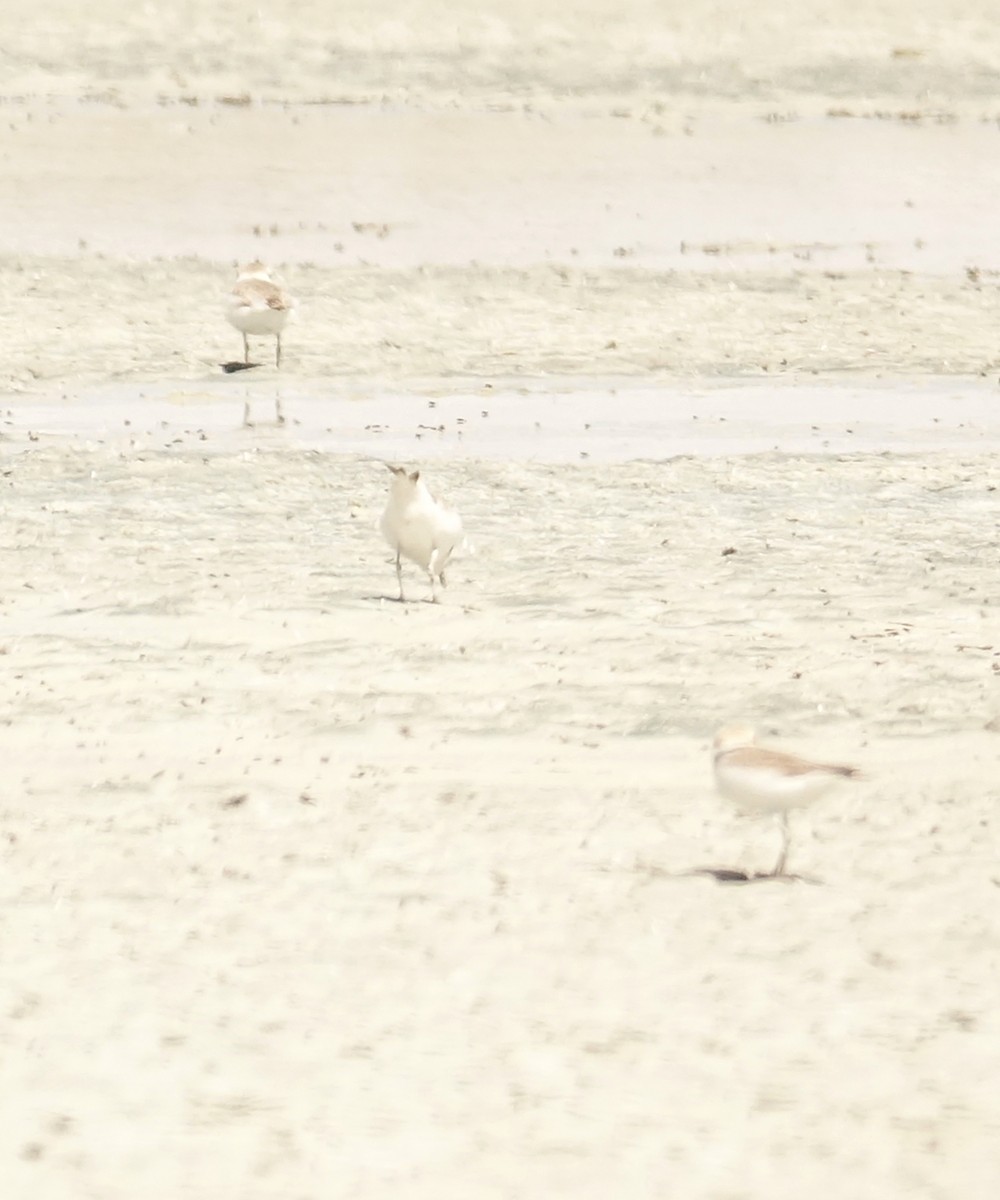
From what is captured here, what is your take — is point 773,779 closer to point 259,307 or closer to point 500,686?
point 500,686

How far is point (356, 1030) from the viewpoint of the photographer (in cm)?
598

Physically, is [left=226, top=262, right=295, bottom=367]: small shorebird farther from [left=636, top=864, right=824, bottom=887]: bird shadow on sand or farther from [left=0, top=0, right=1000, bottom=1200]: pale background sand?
[left=636, top=864, right=824, bottom=887]: bird shadow on sand

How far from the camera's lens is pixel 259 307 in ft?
51.5

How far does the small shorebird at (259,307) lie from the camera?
15664 mm

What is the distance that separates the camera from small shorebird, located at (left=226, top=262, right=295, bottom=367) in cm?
1566

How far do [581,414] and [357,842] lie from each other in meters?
7.62

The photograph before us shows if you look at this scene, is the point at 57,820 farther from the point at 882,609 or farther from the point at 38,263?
the point at 38,263

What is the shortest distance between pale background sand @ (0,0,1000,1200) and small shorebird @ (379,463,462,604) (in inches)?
10.1

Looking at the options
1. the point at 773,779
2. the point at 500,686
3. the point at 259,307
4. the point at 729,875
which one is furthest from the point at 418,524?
the point at 259,307

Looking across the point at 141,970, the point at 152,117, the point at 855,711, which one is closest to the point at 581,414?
the point at 855,711

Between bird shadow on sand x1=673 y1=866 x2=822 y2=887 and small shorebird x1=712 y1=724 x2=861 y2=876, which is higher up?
small shorebird x1=712 y1=724 x2=861 y2=876

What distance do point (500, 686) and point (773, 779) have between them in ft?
7.62

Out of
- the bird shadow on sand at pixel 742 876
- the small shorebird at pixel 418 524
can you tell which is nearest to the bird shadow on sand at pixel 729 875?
the bird shadow on sand at pixel 742 876

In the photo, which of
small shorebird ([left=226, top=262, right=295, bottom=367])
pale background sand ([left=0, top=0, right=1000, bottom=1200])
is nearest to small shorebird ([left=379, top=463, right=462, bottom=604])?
pale background sand ([left=0, top=0, right=1000, bottom=1200])
